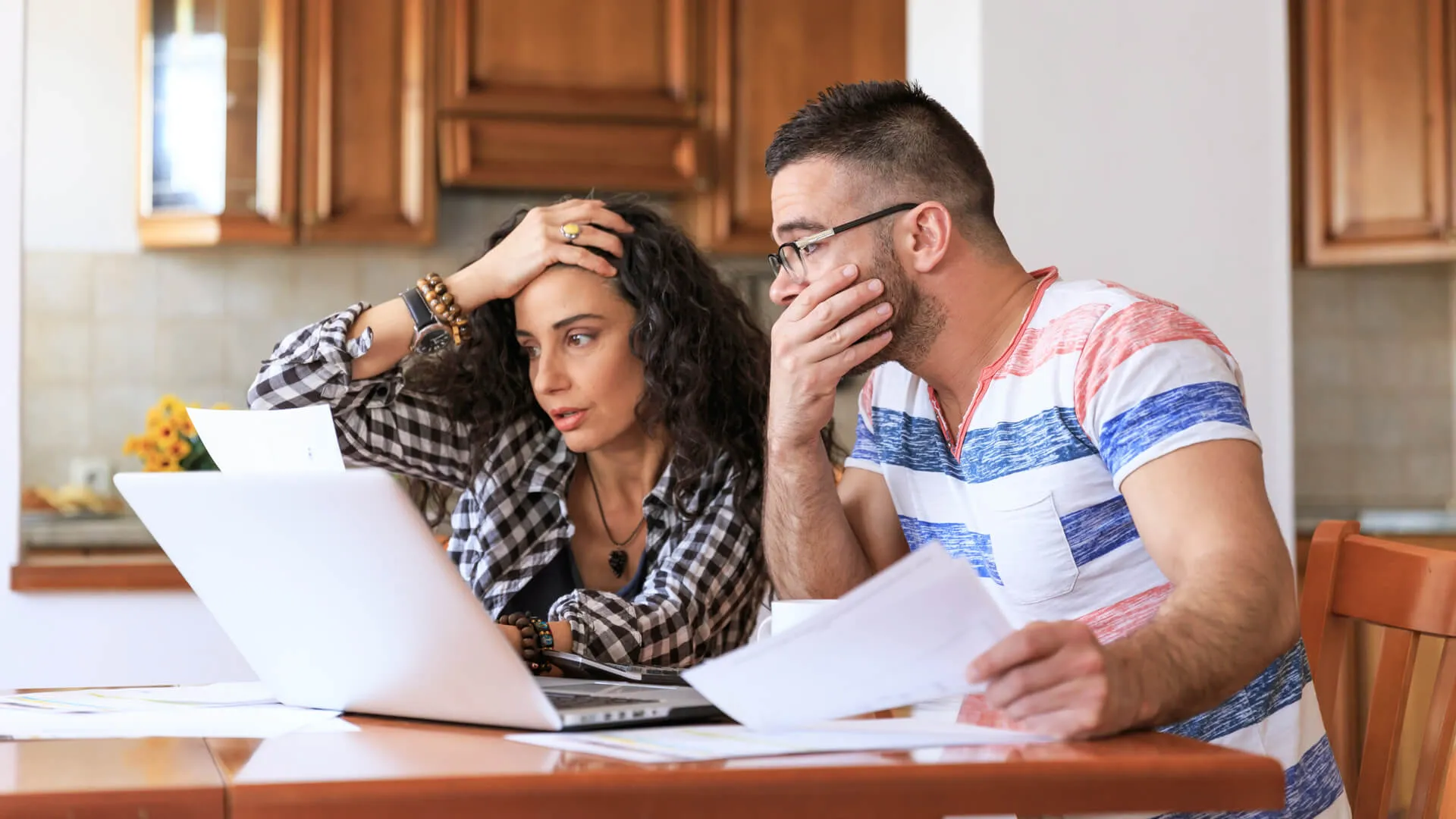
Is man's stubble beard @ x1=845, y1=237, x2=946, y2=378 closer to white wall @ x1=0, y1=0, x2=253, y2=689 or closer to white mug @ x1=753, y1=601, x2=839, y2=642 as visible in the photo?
white mug @ x1=753, y1=601, x2=839, y2=642

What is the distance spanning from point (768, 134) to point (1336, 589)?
268cm

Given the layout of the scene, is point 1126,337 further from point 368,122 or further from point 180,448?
point 368,122

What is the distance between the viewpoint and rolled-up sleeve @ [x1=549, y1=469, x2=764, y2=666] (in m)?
1.40

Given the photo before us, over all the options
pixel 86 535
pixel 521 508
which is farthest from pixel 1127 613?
pixel 86 535

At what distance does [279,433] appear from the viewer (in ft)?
3.35

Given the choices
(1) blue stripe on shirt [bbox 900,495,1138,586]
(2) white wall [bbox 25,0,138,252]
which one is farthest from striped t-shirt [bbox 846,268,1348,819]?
(2) white wall [bbox 25,0,138,252]

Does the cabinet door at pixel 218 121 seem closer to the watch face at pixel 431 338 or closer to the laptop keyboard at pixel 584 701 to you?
the watch face at pixel 431 338

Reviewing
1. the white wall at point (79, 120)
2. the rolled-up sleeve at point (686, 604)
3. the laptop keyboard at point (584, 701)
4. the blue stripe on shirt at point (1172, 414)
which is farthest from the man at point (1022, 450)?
the white wall at point (79, 120)

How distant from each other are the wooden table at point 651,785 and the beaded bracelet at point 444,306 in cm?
97

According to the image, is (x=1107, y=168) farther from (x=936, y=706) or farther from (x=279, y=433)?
(x=279, y=433)

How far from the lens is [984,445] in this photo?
127 centimetres

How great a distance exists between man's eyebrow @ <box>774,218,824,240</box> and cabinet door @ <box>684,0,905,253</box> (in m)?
2.40

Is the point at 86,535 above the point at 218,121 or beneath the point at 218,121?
beneath

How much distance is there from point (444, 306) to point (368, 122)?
2086mm
